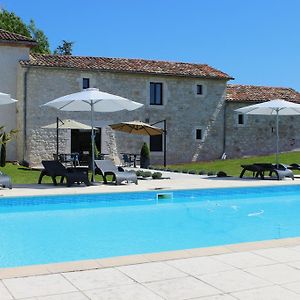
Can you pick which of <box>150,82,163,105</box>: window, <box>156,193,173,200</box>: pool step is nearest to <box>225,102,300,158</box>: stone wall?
<box>150,82,163,105</box>: window

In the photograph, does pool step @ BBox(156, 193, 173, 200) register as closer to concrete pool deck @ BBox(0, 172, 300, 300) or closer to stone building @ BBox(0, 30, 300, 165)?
concrete pool deck @ BBox(0, 172, 300, 300)

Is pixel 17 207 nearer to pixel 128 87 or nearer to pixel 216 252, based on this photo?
pixel 216 252

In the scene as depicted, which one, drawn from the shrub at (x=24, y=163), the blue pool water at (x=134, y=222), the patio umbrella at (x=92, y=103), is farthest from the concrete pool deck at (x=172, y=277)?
the shrub at (x=24, y=163)

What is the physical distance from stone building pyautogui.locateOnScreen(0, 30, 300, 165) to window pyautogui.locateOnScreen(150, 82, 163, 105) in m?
0.06

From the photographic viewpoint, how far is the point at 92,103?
14.5 m

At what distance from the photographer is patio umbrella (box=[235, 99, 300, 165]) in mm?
16438

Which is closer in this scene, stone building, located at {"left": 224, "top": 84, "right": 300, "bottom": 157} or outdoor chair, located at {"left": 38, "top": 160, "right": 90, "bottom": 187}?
outdoor chair, located at {"left": 38, "top": 160, "right": 90, "bottom": 187}

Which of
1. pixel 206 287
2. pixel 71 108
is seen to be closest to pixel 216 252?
pixel 206 287

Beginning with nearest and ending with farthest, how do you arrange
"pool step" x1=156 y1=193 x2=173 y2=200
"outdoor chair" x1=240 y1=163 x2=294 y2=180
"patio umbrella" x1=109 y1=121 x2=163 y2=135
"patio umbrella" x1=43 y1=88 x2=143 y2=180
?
1. "pool step" x1=156 y1=193 x2=173 y2=200
2. "patio umbrella" x1=43 y1=88 x2=143 y2=180
3. "outdoor chair" x1=240 y1=163 x2=294 y2=180
4. "patio umbrella" x1=109 y1=121 x2=163 y2=135

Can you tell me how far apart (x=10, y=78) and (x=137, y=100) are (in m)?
6.79

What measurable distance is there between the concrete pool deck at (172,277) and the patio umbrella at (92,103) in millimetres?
8972

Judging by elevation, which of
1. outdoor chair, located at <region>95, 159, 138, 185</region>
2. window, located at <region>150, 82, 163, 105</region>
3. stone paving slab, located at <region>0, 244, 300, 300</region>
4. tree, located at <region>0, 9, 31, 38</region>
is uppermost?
tree, located at <region>0, 9, 31, 38</region>

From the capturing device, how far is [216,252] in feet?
17.7

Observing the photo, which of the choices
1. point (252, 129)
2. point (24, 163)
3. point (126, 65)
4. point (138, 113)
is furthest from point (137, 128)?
point (252, 129)
